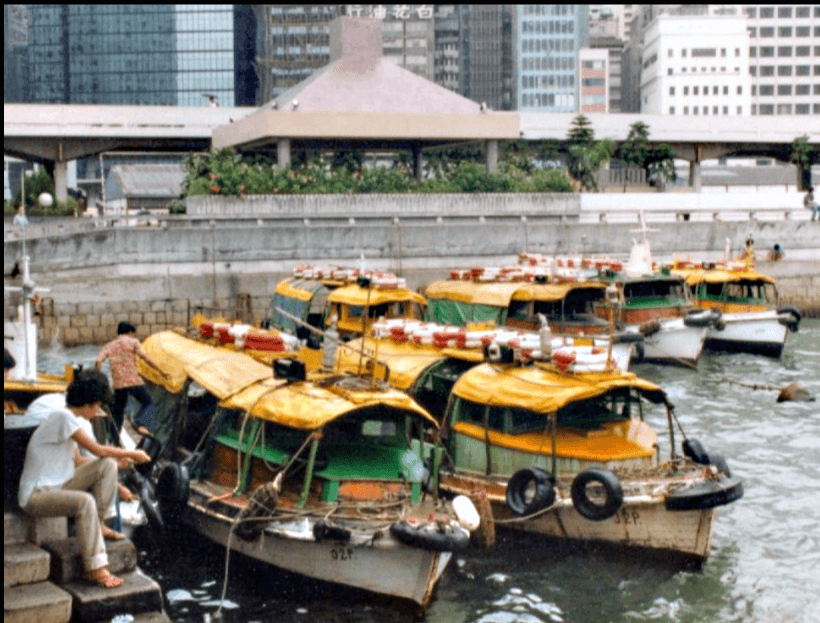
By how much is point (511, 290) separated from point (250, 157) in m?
29.5

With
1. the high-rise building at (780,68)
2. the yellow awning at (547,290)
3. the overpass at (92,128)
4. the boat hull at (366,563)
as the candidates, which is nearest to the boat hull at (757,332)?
the yellow awning at (547,290)

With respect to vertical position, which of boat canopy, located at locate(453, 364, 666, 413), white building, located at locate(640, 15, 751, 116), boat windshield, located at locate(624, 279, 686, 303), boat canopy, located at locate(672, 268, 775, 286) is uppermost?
white building, located at locate(640, 15, 751, 116)

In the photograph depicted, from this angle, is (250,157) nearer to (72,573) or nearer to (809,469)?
(809,469)

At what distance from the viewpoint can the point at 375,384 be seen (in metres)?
13.6

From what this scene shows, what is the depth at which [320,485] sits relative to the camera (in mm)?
12797

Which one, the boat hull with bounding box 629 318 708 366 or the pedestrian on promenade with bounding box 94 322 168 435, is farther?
the boat hull with bounding box 629 318 708 366

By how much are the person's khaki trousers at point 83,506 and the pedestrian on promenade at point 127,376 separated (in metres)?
7.27

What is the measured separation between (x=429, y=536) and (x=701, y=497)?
309 cm

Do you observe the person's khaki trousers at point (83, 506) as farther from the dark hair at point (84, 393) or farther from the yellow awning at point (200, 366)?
the yellow awning at point (200, 366)

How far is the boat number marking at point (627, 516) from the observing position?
13.3 m

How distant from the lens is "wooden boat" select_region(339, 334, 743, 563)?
13242 millimetres

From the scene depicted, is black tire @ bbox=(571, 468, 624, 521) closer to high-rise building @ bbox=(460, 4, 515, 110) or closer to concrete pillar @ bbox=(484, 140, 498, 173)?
concrete pillar @ bbox=(484, 140, 498, 173)

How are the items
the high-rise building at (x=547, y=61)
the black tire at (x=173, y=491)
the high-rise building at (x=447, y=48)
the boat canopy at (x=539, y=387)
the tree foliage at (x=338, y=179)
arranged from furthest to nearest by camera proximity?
the high-rise building at (x=447, y=48)
the high-rise building at (x=547, y=61)
the tree foliage at (x=338, y=179)
the boat canopy at (x=539, y=387)
the black tire at (x=173, y=491)

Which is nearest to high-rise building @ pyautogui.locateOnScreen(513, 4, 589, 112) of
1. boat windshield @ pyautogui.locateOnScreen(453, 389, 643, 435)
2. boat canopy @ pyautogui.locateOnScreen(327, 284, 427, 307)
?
boat canopy @ pyautogui.locateOnScreen(327, 284, 427, 307)
